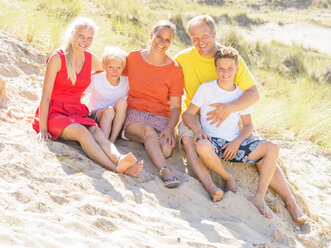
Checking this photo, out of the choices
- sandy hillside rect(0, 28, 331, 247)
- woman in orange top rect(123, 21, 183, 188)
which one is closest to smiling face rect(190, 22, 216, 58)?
woman in orange top rect(123, 21, 183, 188)

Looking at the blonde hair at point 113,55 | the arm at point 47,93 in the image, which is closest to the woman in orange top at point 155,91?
the blonde hair at point 113,55

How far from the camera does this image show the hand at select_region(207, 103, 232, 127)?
410cm

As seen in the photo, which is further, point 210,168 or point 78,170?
point 210,168

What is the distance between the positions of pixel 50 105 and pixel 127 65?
2.93 feet

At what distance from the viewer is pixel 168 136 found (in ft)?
13.8

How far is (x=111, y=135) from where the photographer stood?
4.30 m

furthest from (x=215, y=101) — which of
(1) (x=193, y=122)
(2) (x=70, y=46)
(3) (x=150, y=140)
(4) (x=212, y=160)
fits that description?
(2) (x=70, y=46)

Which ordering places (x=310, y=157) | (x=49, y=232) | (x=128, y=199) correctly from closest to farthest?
(x=49, y=232)
(x=128, y=199)
(x=310, y=157)

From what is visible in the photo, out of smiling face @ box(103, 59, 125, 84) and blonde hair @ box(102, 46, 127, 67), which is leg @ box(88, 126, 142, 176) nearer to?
smiling face @ box(103, 59, 125, 84)

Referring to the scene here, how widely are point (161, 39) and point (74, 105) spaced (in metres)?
1.06

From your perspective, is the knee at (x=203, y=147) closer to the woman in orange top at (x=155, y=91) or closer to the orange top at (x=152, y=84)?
the woman in orange top at (x=155, y=91)

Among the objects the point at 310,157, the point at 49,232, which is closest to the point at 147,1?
the point at 310,157

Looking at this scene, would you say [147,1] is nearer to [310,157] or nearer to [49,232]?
[310,157]

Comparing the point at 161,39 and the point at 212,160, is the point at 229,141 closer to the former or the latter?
the point at 212,160
